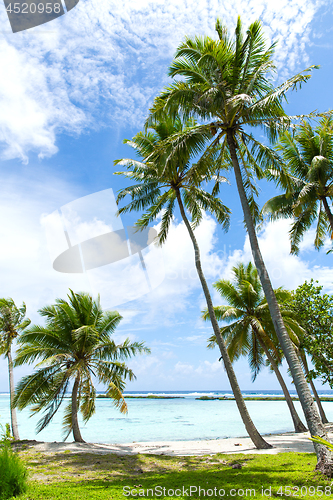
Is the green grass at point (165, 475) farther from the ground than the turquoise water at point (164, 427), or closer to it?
farther from the ground

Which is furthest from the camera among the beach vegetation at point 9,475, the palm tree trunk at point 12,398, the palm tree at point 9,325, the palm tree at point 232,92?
the palm tree at point 9,325

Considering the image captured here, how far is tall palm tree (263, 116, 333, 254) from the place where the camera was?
13453 mm

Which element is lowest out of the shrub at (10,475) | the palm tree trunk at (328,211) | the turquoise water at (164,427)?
the turquoise water at (164,427)

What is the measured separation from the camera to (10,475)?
5305 mm

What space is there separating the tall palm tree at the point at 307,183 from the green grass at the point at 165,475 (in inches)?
376

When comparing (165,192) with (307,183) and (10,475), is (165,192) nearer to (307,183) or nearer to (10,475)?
(307,183)

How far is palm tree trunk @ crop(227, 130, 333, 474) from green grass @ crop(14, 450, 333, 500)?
0.43 m

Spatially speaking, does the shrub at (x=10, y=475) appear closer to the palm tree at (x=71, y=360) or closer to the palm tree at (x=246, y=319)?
the palm tree at (x=71, y=360)

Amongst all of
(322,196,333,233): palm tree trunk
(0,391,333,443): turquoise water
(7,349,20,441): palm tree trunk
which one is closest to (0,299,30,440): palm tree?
(7,349,20,441): palm tree trunk

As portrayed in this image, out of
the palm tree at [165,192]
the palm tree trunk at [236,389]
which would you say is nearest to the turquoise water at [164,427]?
Result: the palm tree trunk at [236,389]

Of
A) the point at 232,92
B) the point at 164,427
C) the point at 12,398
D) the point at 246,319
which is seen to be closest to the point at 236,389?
the point at 246,319

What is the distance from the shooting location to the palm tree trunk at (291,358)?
6215 mm

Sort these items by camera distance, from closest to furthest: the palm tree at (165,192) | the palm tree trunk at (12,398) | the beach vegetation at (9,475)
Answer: the beach vegetation at (9,475) < the palm tree at (165,192) < the palm tree trunk at (12,398)

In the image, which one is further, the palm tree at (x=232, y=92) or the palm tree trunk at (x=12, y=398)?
the palm tree trunk at (x=12, y=398)
